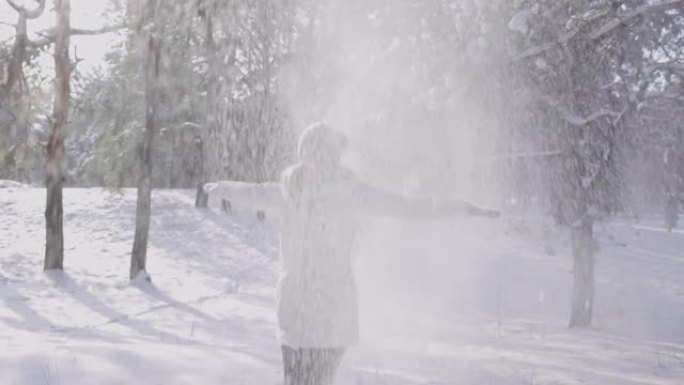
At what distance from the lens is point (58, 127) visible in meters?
15.6

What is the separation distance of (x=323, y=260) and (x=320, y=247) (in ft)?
0.23

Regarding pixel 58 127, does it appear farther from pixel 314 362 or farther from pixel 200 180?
pixel 314 362

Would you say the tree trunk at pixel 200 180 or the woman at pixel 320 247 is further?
the tree trunk at pixel 200 180

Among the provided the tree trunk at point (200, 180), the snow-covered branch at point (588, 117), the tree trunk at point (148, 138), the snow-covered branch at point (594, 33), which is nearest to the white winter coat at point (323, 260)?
the snow-covered branch at point (594, 33)

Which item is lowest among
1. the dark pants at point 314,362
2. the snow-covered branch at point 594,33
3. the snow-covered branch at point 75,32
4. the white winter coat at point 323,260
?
the dark pants at point 314,362

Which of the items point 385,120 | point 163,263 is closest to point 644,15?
point 385,120

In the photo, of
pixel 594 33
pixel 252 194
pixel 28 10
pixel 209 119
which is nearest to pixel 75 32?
pixel 28 10

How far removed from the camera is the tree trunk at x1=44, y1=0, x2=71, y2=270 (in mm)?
→ 15188

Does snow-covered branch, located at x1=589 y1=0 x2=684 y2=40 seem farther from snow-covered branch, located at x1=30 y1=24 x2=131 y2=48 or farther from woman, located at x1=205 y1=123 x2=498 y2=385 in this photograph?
snow-covered branch, located at x1=30 y1=24 x2=131 y2=48

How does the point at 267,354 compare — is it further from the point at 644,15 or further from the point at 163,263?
the point at 163,263

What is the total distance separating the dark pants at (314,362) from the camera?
3637mm

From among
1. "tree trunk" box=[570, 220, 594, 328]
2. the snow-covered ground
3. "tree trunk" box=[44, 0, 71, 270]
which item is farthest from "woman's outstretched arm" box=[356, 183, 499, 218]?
"tree trunk" box=[44, 0, 71, 270]

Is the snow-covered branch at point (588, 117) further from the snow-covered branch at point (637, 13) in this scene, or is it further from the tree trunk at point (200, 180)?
the tree trunk at point (200, 180)

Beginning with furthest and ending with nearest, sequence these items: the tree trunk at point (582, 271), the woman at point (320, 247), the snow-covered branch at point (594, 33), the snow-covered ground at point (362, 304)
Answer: the tree trunk at point (582, 271)
the snow-covered branch at point (594, 33)
the snow-covered ground at point (362, 304)
the woman at point (320, 247)
